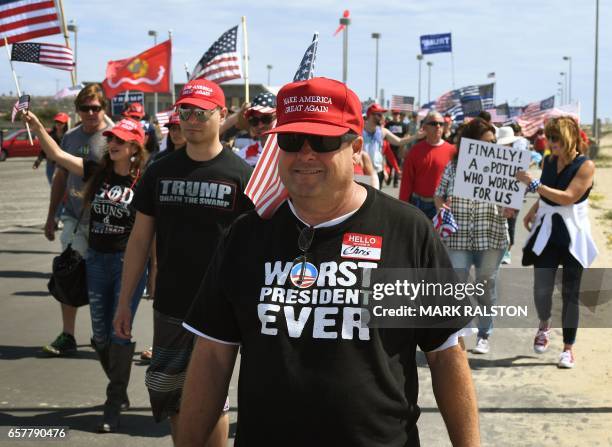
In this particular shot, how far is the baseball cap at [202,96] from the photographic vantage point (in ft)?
15.2

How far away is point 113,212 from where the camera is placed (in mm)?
5918

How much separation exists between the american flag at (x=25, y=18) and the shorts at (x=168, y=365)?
6397 millimetres

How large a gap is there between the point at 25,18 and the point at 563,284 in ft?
21.0

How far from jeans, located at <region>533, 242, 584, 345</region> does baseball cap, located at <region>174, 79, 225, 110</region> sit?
11.9ft

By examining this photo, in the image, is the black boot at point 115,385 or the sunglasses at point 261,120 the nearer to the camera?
the black boot at point 115,385

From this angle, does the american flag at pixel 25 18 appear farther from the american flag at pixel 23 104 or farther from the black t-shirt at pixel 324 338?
the black t-shirt at pixel 324 338

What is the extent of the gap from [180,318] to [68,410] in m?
1.88

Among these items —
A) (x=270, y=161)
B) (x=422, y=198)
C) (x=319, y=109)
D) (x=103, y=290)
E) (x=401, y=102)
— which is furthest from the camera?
(x=401, y=102)

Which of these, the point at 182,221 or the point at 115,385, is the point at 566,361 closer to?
the point at 115,385

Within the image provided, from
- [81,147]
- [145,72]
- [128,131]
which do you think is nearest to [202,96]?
[128,131]

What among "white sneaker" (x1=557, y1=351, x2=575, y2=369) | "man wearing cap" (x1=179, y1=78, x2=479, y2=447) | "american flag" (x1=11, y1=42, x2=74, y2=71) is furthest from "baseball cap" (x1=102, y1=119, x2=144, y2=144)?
"american flag" (x1=11, y1=42, x2=74, y2=71)

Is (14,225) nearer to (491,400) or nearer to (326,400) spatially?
(491,400)

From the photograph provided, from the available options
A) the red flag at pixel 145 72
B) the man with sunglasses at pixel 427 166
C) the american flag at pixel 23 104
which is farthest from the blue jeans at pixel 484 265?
the red flag at pixel 145 72

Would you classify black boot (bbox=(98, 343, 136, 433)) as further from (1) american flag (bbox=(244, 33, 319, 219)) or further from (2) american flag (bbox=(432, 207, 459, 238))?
(2) american flag (bbox=(432, 207, 459, 238))
